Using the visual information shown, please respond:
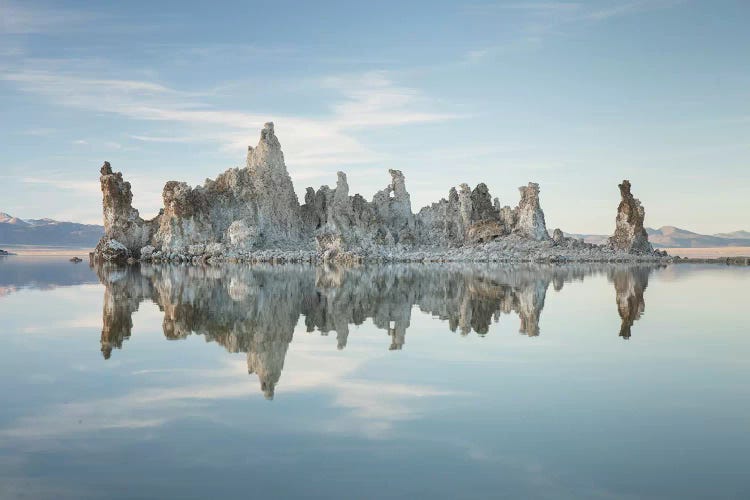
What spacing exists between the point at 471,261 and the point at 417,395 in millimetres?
71840

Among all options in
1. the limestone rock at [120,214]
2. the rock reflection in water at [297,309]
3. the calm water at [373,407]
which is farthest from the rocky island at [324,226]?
the calm water at [373,407]

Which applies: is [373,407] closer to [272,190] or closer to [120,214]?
[272,190]

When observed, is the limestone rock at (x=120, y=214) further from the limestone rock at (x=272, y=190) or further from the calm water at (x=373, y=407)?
the calm water at (x=373, y=407)

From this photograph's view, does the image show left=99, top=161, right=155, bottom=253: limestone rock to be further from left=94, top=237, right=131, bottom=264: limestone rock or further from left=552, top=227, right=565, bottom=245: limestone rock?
left=552, top=227, right=565, bottom=245: limestone rock

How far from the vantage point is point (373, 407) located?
29.0ft

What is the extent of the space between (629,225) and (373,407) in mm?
94700

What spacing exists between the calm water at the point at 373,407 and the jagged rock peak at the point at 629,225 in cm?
8182

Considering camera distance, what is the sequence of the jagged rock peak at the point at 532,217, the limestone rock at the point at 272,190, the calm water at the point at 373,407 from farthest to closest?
the jagged rock peak at the point at 532,217, the limestone rock at the point at 272,190, the calm water at the point at 373,407

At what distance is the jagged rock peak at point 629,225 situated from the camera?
96.5 meters

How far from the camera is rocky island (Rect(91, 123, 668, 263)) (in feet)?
275

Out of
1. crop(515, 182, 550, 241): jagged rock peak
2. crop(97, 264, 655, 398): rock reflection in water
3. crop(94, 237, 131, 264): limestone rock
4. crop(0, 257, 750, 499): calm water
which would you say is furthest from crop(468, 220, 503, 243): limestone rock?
crop(0, 257, 750, 499): calm water

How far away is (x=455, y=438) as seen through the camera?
294 inches

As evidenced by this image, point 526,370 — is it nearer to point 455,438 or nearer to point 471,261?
point 455,438

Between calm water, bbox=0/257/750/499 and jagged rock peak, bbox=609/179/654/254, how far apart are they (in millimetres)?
81822
